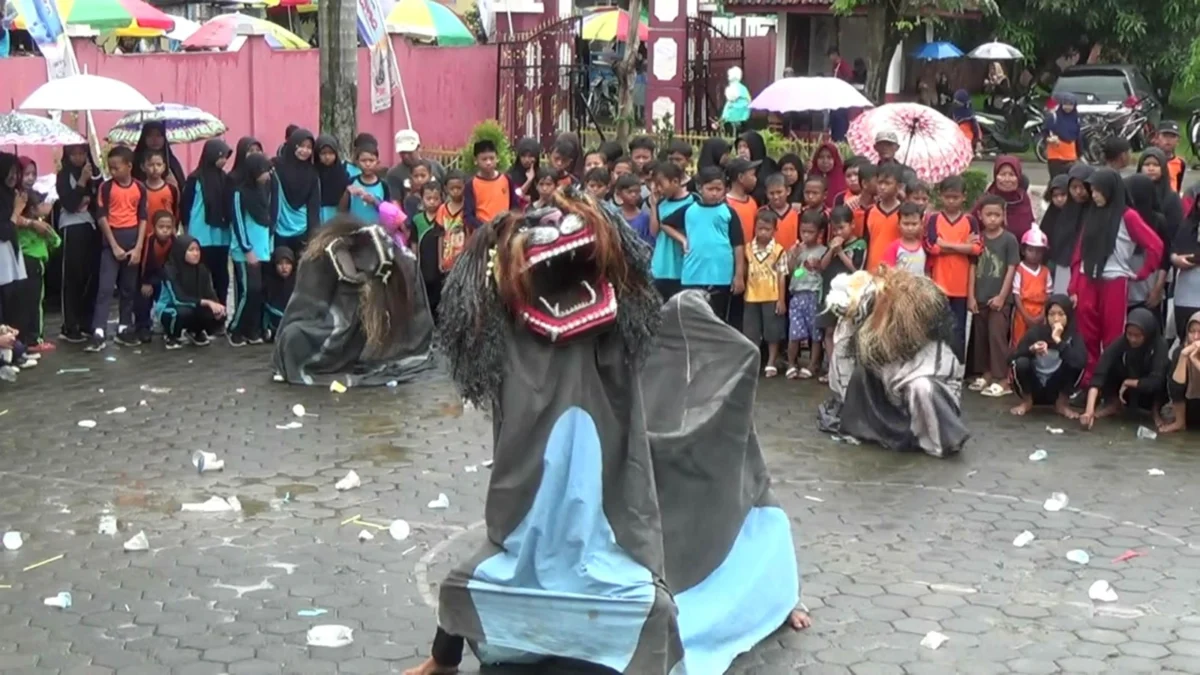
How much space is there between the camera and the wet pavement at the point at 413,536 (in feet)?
19.4

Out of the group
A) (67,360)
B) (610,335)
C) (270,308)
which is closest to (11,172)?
(67,360)

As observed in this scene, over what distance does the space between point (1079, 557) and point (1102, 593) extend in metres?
0.52

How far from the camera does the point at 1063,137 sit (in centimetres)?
2166

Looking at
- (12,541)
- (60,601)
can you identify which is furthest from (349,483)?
(60,601)

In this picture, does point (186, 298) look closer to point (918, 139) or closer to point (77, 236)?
point (77, 236)

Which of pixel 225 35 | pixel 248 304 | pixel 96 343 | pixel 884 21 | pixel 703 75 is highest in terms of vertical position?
pixel 884 21

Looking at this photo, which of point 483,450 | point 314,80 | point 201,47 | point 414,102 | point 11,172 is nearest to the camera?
point 483,450

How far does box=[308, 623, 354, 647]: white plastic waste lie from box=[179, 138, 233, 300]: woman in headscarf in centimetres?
686

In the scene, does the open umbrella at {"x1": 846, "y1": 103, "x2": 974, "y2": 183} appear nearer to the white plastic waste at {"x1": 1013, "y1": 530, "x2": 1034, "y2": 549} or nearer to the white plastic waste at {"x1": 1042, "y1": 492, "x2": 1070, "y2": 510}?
the white plastic waste at {"x1": 1042, "y1": 492, "x2": 1070, "y2": 510}

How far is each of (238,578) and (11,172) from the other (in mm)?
5533

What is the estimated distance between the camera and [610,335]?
204 inches

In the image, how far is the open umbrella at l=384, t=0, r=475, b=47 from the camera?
72.2 feet

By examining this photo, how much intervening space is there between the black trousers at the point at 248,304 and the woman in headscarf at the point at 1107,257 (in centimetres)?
595

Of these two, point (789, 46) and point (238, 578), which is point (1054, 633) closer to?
point (238, 578)
